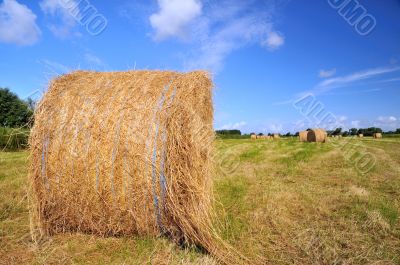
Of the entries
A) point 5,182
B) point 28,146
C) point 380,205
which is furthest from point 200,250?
point 5,182

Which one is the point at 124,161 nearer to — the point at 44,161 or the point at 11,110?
the point at 44,161

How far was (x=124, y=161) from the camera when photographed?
444 cm

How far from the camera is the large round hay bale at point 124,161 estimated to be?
4336mm

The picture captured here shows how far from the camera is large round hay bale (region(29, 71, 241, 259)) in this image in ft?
14.2

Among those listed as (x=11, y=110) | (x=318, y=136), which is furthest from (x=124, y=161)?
(x=11, y=110)

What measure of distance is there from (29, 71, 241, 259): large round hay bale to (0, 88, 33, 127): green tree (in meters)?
29.8

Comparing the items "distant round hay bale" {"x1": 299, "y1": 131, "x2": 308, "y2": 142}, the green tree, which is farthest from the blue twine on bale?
the green tree

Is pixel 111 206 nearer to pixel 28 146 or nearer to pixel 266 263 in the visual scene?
pixel 28 146

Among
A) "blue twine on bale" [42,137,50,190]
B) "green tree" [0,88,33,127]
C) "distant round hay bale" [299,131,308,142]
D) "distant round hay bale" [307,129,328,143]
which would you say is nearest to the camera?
"blue twine on bale" [42,137,50,190]

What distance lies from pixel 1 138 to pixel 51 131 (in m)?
17.3

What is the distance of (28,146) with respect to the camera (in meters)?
5.04

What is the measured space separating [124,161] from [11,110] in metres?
35.5

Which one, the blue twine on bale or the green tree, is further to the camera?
the green tree

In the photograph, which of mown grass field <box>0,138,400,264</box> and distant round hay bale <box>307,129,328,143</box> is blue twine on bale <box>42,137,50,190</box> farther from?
distant round hay bale <box>307,129,328,143</box>
